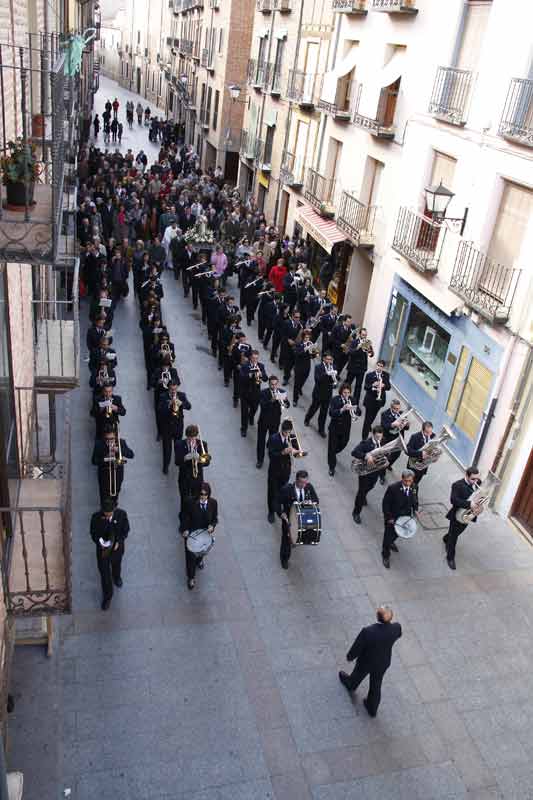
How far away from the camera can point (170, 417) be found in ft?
34.9

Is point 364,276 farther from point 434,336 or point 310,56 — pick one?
point 310,56

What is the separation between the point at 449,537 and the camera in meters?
9.72

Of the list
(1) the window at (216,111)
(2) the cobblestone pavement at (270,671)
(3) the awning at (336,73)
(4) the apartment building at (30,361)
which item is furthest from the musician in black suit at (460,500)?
(1) the window at (216,111)

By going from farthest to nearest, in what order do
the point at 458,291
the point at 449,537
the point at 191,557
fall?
1. the point at 458,291
2. the point at 449,537
3. the point at 191,557

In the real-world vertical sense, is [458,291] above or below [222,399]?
above

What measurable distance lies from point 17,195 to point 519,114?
8315 millimetres

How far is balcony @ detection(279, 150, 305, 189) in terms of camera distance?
Result: 21.8 meters

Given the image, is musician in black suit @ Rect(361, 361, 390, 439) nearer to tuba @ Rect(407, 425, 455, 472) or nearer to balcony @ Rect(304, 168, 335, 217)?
tuba @ Rect(407, 425, 455, 472)

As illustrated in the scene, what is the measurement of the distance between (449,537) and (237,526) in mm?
2929

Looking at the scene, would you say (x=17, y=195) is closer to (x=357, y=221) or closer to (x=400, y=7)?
(x=400, y=7)

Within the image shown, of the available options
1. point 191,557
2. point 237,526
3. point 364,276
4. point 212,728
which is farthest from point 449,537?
point 364,276

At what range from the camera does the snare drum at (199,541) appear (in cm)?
823

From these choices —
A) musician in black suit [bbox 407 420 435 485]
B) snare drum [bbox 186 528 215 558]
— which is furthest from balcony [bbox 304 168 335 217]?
snare drum [bbox 186 528 215 558]

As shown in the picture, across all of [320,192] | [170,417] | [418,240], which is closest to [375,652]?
[170,417]
